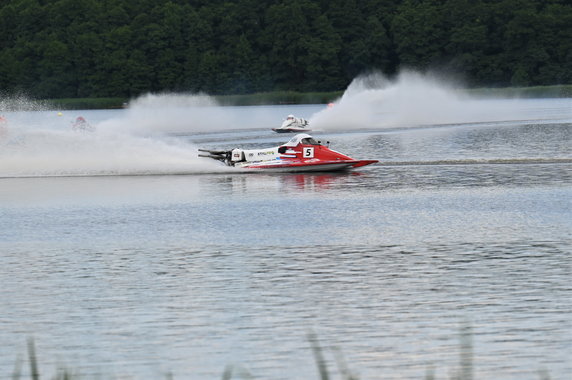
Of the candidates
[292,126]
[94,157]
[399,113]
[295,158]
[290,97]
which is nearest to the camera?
[295,158]

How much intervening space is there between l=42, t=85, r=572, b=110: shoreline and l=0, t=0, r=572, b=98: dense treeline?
6.74 feet

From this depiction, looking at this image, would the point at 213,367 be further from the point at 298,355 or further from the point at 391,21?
the point at 391,21

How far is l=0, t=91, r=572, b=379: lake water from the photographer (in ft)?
48.4

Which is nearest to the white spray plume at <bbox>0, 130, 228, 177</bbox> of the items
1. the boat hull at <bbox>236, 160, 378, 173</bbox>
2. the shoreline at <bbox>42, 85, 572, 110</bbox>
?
the boat hull at <bbox>236, 160, 378, 173</bbox>

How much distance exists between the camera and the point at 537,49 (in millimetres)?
150625

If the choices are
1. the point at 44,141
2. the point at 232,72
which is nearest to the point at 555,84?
the point at 232,72

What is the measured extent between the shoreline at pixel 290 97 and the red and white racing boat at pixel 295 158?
107798 millimetres

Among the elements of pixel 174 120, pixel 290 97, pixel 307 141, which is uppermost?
pixel 307 141

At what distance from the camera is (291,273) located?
67.0 ft

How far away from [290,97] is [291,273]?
134m

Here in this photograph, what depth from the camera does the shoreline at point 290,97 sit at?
5837 inches

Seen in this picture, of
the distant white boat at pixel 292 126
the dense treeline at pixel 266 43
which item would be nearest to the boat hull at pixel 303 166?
the distant white boat at pixel 292 126

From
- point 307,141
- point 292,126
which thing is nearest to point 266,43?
point 292,126

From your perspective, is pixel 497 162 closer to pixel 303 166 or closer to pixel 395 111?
pixel 303 166
